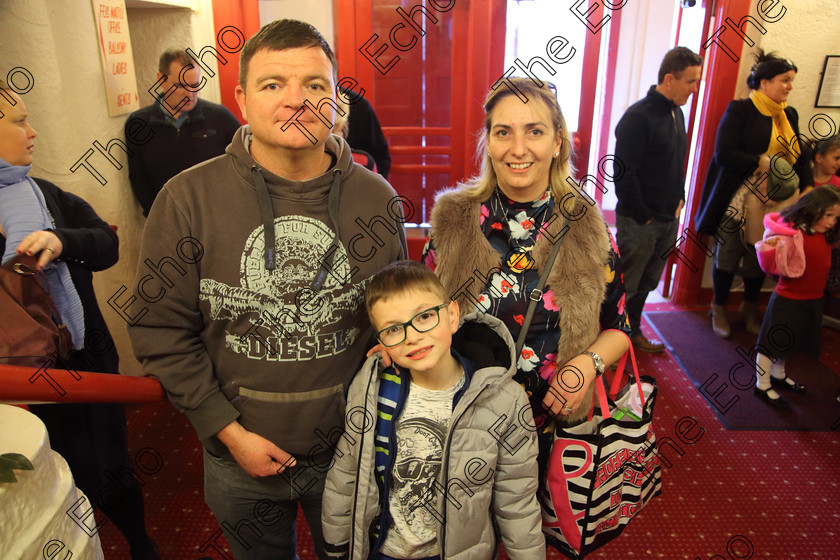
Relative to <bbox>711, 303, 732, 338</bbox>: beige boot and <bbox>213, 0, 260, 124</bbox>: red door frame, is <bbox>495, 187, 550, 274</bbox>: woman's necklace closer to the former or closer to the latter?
<bbox>213, 0, 260, 124</bbox>: red door frame

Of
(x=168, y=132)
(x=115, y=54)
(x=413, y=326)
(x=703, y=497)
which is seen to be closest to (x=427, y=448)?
(x=413, y=326)

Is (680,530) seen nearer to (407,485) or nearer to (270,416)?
(407,485)

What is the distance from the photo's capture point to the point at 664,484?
8.02 ft

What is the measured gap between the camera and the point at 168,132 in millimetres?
2818

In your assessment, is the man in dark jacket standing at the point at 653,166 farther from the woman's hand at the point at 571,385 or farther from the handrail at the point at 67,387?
the handrail at the point at 67,387

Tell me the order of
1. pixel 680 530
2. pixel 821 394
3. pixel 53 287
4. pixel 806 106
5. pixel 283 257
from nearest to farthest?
1. pixel 283 257
2. pixel 53 287
3. pixel 680 530
4. pixel 821 394
5. pixel 806 106

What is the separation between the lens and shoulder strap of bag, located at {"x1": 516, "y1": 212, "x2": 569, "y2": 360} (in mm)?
1393

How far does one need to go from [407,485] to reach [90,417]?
1058 millimetres

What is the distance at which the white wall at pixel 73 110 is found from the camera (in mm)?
2125

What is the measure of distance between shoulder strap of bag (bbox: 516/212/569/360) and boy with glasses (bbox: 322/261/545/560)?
0.07 meters

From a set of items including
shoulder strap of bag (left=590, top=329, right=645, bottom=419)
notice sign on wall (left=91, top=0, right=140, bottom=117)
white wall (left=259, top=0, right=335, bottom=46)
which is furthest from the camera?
white wall (left=259, top=0, right=335, bottom=46)

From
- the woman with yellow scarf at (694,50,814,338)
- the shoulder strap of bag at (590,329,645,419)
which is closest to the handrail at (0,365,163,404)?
the shoulder strap of bag at (590,329,645,419)

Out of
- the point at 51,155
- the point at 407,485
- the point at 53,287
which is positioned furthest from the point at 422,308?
the point at 51,155

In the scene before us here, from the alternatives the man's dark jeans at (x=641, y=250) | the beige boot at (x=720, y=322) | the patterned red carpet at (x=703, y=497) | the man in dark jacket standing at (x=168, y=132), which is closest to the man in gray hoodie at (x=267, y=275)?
the patterned red carpet at (x=703, y=497)
